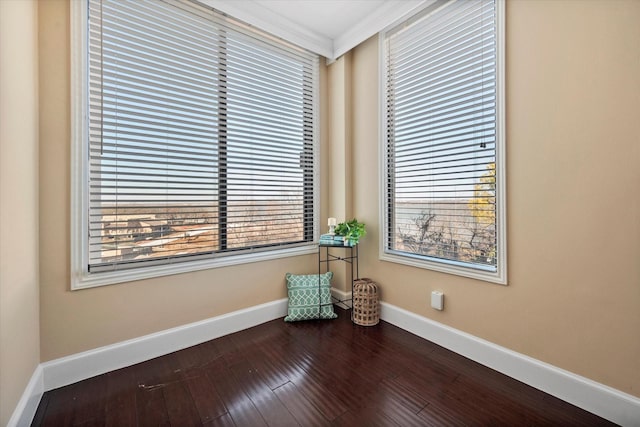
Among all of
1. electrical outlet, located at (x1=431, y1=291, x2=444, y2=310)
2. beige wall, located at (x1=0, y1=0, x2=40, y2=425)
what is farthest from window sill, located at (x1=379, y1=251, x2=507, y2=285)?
beige wall, located at (x1=0, y1=0, x2=40, y2=425)

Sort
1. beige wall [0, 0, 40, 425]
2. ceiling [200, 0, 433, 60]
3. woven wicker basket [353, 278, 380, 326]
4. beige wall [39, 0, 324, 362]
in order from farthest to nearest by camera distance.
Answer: woven wicker basket [353, 278, 380, 326] → ceiling [200, 0, 433, 60] → beige wall [39, 0, 324, 362] → beige wall [0, 0, 40, 425]

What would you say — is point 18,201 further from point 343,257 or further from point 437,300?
point 437,300

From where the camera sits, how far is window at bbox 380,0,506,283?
179 cm

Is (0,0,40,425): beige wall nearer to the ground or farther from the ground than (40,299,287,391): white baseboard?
farther from the ground

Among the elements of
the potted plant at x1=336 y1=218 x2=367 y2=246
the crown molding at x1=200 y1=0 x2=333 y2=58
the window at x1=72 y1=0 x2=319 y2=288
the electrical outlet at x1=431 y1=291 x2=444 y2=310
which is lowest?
the electrical outlet at x1=431 y1=291 x2=444 y2=310

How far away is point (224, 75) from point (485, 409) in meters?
2.87

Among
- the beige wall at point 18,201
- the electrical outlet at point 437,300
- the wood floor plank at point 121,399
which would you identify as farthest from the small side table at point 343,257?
the beige wall at point 18,201

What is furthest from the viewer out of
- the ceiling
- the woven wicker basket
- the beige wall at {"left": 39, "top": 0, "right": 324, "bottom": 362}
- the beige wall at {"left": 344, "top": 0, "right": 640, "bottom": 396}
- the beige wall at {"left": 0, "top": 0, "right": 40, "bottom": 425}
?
the woven wicker basket

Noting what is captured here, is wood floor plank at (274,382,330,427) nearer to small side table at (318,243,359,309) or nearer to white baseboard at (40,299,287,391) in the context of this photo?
white baseboard at (40,299,287,391)

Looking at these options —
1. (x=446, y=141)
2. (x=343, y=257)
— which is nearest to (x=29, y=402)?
(x=343, y=257)

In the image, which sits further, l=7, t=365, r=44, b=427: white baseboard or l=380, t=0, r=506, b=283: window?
l=380, t=0, r=506, b=283: window

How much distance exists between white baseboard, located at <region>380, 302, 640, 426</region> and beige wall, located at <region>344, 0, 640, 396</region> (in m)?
0.05

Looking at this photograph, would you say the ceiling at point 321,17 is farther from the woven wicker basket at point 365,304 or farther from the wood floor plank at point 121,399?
the wood floor plank at point 121,399

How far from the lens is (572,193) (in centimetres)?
146
